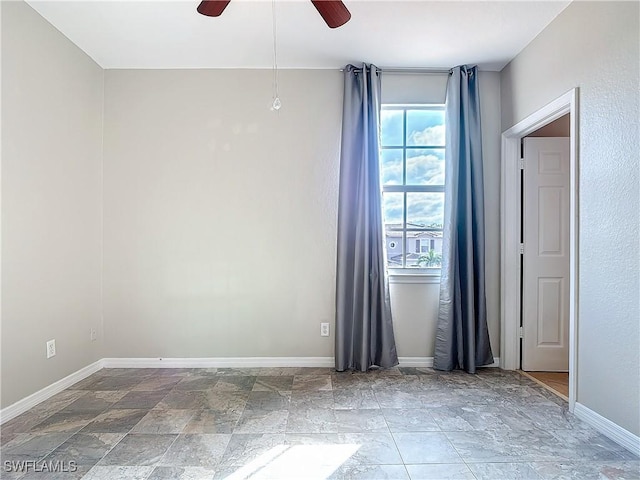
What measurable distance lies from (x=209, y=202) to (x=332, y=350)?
5.75ft

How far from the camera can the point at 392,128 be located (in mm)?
3453

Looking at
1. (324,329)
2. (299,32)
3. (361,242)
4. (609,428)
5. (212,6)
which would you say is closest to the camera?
(212,6)

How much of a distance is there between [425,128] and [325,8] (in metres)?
1.82

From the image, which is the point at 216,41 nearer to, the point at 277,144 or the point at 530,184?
the point at 277,144

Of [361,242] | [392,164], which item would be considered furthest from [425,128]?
[361,242]

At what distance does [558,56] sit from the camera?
2.54 metres

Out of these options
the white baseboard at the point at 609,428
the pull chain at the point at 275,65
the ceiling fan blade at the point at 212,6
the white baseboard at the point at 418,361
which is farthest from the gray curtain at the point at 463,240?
the ceiling fan blade at the point at 212,6

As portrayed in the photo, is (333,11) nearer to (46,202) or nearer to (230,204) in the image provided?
(230,204)

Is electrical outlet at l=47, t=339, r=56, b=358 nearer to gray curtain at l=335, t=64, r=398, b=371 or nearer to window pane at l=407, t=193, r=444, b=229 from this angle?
gray curtain at l=335, t=64, r=398, b=371

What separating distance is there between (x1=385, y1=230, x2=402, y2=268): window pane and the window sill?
0.12 metres

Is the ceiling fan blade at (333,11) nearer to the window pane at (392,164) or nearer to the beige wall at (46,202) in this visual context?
the window pane at (392,164)

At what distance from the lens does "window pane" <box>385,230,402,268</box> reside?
11.2 ft

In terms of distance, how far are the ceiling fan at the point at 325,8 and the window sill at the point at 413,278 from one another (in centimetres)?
210

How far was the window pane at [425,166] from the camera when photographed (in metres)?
3.44
